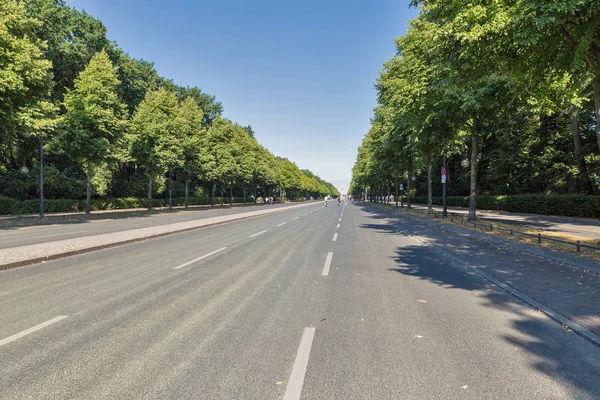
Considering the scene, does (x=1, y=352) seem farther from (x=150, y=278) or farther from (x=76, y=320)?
(x=150, y=278)

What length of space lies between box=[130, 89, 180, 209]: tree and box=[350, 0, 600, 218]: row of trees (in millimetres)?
21406

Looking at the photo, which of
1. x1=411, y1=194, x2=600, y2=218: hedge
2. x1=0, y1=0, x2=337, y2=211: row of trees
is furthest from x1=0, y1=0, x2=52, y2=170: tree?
x1=411, y1=194, x2=600, y2=218: hedge

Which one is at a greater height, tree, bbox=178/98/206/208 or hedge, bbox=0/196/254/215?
tree, bbox=178/98/206/208

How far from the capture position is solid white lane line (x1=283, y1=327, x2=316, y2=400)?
2899 mm

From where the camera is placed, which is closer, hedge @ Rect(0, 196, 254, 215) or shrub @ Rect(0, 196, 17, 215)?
shrub @ Rect(0, 196, 17, 215)

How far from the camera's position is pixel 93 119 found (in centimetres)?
2581

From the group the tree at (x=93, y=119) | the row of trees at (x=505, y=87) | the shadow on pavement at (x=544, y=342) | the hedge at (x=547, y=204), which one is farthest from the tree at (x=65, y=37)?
the hedge at (x=547, y=204)

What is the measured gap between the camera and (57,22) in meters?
35.2

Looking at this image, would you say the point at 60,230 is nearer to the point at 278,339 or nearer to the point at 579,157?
the point at 278,339

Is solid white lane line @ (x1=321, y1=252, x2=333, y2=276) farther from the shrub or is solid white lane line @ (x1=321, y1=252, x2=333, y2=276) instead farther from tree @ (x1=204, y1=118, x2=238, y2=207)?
tree @ (x1=204, y1=118, x2=238, y2=207)

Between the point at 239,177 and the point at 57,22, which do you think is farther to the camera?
the point at 239,177

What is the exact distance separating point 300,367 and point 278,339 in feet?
2.35

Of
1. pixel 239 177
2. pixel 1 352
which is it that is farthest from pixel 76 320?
pixel 239 177

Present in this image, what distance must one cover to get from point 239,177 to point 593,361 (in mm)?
57117
